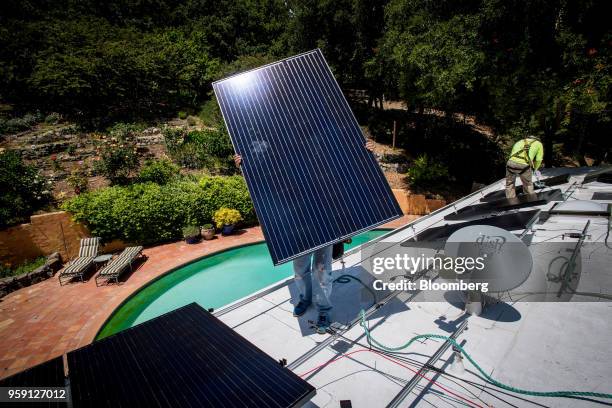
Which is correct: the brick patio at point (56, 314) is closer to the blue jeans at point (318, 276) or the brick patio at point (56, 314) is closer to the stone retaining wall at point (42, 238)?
the stone retaining wall at point (42, 238)

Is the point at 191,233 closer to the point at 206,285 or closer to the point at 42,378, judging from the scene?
the point at 206,285

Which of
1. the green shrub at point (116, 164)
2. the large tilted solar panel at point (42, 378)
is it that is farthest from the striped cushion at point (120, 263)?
the large tilted solar panel at point (42, 378)

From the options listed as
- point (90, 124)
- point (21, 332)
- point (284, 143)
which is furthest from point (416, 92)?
point (90, 124)

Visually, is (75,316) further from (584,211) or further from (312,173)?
(584,211)

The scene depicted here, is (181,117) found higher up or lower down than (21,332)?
higher up

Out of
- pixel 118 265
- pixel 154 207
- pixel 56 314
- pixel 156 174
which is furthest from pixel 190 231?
pixel 56 314

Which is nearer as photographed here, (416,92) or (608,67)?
(608,67)

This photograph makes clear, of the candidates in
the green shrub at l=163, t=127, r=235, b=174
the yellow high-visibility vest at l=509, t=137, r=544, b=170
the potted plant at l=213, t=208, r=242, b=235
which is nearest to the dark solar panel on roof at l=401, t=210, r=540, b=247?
the yellow high-visibility vest at l=509, t=137, r=544, b=170
